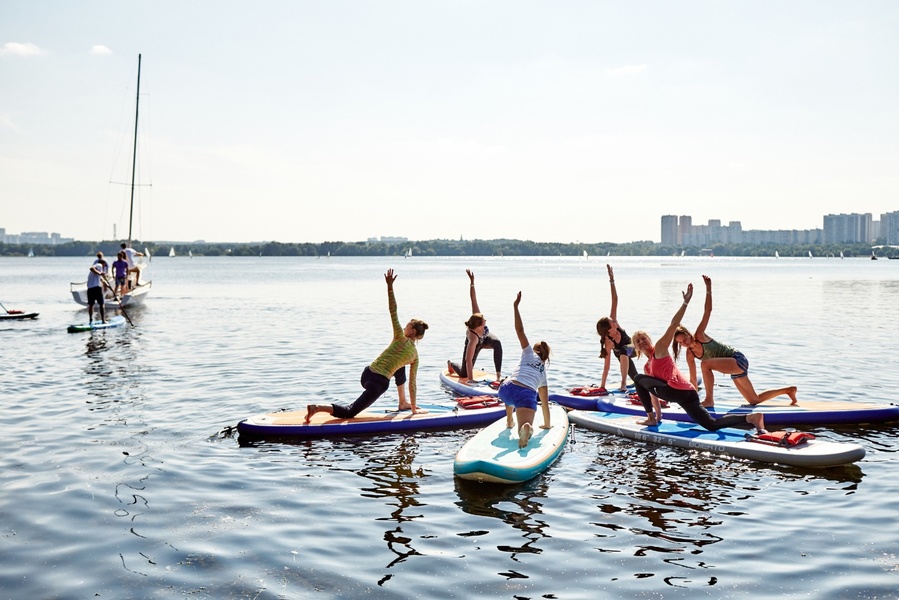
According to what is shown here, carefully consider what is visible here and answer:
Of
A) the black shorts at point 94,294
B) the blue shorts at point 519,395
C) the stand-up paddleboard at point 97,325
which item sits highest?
the black shorts at point 94,294

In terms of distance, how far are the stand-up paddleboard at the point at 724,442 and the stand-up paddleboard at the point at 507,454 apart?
1059 millimetres

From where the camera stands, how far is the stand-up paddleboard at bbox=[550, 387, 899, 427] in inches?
515

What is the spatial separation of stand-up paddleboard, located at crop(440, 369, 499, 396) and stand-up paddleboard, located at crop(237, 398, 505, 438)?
223 cm

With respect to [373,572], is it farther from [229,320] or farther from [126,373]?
[229,320]

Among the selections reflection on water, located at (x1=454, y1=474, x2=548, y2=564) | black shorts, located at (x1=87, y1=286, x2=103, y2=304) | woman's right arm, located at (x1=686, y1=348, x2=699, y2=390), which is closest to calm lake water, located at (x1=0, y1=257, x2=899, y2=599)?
reflection on water, located at (x1=454, y1=474, x2=548, y2=564)

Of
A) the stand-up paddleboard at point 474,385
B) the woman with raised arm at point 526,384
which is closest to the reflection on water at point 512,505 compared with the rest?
the woman with raised arm at point 526,384

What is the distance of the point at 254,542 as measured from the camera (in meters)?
8.09

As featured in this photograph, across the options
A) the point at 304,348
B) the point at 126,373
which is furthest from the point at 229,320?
the point at 126,373

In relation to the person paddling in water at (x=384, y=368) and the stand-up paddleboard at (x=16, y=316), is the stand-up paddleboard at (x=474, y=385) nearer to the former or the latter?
the person paddling in water at (x=384, y=368)

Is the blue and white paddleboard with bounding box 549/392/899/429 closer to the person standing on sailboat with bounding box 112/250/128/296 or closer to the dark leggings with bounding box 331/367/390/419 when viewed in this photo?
the dark leggings with bounding box 331/367/390/419

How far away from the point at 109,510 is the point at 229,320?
28462 mm

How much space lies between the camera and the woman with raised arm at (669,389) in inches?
470

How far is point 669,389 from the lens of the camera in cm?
1219

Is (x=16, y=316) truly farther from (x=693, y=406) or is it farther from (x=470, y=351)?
(x=693, y=406)
